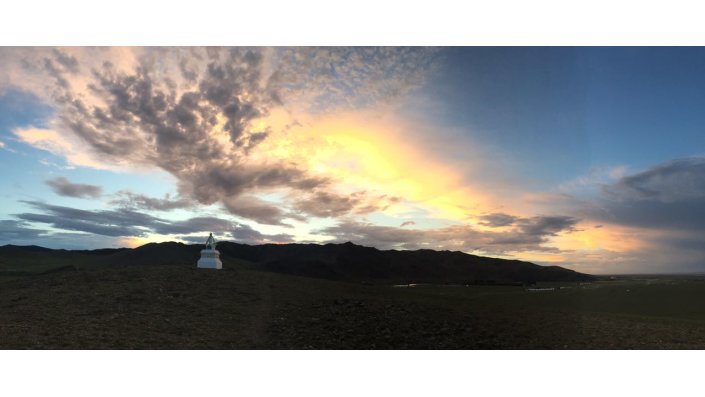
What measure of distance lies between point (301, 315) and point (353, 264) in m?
9.39

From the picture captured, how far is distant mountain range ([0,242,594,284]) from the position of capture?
21031mm

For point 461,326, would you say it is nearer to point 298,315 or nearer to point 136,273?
point 298,315

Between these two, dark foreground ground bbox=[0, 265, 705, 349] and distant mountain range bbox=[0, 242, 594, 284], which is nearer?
dark foreground ground bbox=[0, 265, 705, 349]

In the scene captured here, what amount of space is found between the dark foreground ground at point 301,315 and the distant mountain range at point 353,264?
4371mm

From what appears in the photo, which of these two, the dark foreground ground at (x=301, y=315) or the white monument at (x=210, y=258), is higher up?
the white monument at (x=210, y=258)

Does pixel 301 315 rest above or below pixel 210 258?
below

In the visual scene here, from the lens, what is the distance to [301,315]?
12.1 metres

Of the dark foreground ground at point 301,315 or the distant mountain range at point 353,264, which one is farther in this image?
the distant mountain range at point 353,264

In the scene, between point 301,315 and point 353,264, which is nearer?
point 301,315

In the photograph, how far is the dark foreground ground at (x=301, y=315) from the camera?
10.4 m

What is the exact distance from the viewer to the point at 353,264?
21422mm

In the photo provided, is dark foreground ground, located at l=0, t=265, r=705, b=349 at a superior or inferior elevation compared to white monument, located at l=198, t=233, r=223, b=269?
inferior

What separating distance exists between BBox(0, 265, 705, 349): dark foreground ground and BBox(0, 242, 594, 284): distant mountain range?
14.3 feet

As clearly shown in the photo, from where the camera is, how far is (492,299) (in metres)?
15.8
